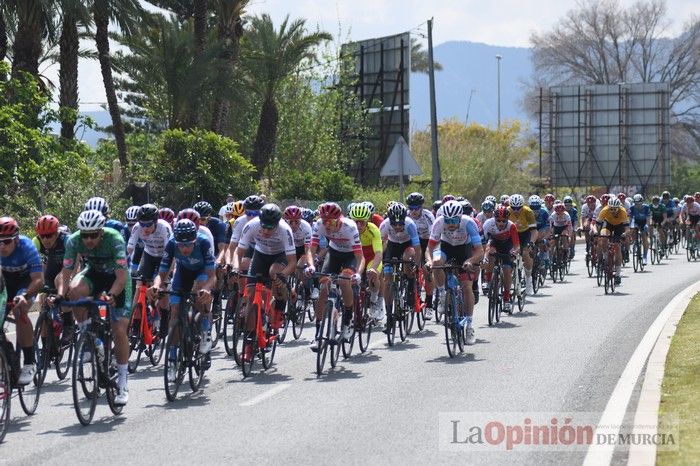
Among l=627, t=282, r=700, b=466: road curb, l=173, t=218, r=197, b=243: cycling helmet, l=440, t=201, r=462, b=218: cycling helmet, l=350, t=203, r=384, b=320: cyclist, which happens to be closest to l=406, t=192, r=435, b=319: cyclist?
l=350, t=203, r=384, b=320: cyclist

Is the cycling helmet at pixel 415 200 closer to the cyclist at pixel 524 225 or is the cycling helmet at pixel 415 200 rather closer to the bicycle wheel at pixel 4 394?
the cyclist at pixel 524 225

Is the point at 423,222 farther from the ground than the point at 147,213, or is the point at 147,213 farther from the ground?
the point at 147,213

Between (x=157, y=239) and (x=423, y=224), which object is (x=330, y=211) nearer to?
(x=157, y=239)

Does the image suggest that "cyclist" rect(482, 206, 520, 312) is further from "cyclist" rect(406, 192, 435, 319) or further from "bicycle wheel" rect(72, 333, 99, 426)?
"bicycle wheel" rect(72, 333, 99, 426)

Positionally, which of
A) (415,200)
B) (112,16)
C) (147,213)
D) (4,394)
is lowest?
(4,394)

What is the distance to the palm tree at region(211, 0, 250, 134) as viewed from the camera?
126ft

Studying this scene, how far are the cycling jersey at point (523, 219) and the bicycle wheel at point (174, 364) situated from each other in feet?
37.5

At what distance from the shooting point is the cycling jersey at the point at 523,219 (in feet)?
74.2

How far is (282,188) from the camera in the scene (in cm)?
4200

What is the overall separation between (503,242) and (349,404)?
890 cm

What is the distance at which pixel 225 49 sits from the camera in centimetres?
3925

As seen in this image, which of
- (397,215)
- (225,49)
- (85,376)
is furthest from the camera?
(225,49)

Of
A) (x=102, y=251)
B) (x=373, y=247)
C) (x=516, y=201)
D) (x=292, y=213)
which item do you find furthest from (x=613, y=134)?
(x=102, y=251)

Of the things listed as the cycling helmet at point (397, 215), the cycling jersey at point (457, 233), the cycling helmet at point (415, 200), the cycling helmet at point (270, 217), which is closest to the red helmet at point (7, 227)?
the cycling helmet at point (270, 217)
